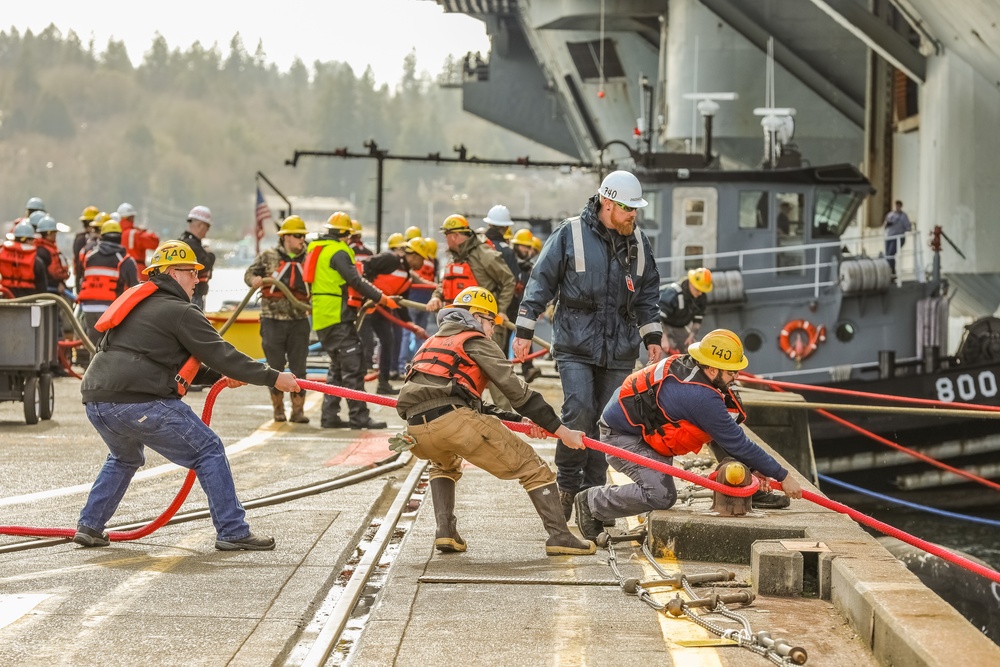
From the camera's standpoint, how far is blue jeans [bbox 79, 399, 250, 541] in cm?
799

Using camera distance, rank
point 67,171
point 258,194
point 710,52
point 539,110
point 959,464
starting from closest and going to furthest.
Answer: point 959,464, point 710,52, point 258,194, point 67,171, point 539,110

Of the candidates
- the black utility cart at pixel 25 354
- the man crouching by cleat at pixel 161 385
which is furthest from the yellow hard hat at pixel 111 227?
the man crouching by cleat at pixel 161 385

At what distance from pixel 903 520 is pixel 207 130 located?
3701cm

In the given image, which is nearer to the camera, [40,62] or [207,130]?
[40,62]

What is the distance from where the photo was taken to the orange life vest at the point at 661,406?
26.5 feet

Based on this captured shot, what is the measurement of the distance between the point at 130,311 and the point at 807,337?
1545 centimetres

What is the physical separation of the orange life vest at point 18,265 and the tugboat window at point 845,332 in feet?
37.8

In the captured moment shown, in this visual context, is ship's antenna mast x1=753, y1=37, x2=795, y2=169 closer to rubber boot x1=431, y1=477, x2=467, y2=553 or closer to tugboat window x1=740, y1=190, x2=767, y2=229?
tugboat window x1=740, y1=190, x2=767, y2=229

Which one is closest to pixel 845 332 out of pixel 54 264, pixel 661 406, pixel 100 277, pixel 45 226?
pixel 100 277

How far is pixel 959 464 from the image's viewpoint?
1955 cm

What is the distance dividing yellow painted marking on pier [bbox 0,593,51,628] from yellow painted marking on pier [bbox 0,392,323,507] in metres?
2.98

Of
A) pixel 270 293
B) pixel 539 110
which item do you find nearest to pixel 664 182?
pixel 270 293

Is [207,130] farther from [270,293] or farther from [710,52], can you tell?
[270,293]

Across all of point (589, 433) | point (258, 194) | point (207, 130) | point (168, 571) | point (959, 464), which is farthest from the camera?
point (207, 130)
